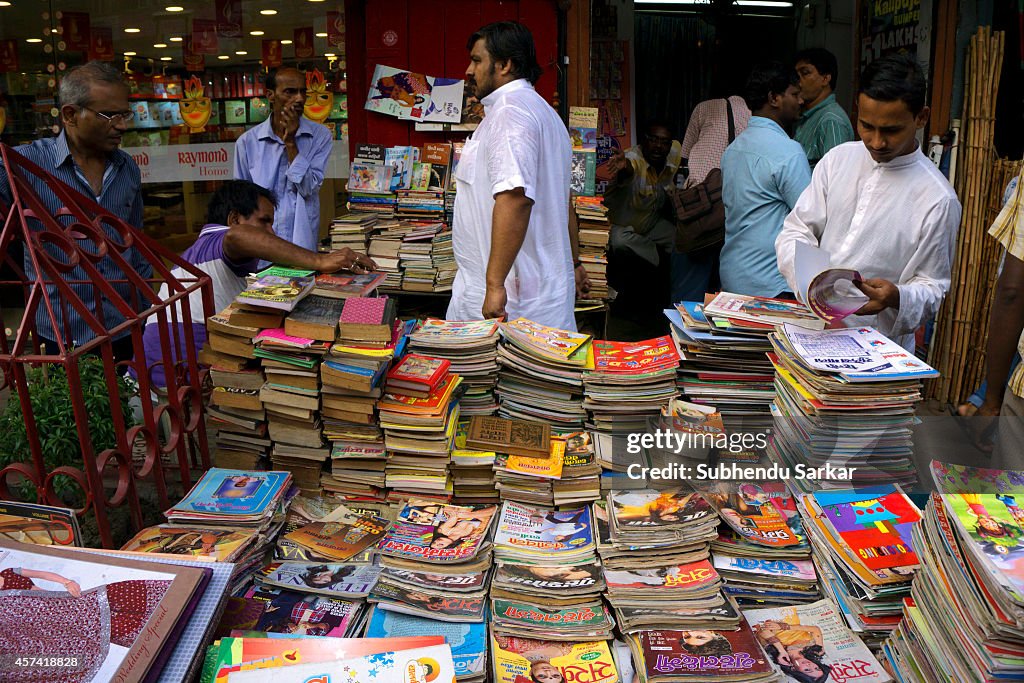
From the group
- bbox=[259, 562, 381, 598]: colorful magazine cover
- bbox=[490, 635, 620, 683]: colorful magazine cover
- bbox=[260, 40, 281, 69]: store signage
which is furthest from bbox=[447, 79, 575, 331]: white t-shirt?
bbox=[260, 40, 281, 69]: store signage

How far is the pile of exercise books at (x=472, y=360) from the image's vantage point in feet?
7.89

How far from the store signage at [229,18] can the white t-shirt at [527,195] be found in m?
3.27

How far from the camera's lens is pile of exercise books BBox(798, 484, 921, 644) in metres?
1.70

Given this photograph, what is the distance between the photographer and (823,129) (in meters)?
4.67

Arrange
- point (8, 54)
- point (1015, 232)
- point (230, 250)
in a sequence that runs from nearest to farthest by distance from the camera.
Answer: point (1015, 232)
point (230, 250)
point (8, 54)

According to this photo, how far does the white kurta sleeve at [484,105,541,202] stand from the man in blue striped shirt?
4.55ft

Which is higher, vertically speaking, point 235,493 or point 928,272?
point 928,272

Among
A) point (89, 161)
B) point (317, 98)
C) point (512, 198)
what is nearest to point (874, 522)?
point (512, 198)

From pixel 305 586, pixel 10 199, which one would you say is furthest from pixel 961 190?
pixel 10 199

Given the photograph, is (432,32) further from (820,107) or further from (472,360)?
(472,360)

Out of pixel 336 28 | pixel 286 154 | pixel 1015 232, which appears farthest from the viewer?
pixel 336 28

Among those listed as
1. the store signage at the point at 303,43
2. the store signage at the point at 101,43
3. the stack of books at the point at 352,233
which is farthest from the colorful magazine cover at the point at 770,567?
the store signage at the point at 101,43

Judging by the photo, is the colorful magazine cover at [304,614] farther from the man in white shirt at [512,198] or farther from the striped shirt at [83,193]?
the striped shirt at [83,193]

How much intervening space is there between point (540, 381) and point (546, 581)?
686 mm
